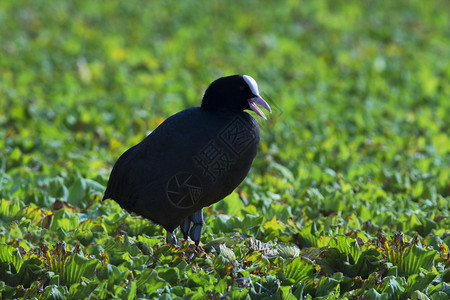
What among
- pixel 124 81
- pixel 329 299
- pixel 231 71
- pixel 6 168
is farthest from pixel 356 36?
pixel 329 299

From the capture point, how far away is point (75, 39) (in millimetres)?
10945

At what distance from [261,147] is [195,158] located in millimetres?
3079

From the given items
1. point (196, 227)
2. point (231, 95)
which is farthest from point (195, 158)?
point (196, 227)

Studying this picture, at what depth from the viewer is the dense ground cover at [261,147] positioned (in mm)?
3910

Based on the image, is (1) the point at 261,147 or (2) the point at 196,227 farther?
(1) the point at 261,147

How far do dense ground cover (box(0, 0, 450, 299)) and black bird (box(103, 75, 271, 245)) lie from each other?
263 millimetres

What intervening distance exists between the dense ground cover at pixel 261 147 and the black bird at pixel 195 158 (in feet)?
0.86

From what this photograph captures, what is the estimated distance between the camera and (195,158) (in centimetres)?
407

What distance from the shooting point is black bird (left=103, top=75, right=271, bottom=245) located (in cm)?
408

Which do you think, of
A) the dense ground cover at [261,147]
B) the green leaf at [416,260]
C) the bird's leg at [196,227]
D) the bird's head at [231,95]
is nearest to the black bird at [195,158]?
the bird's head at [231,95]

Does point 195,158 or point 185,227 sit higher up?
point 195,158

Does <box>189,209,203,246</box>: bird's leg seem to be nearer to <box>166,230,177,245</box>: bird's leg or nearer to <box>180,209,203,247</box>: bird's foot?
<box>180,209,203,247</box>: bird's foot

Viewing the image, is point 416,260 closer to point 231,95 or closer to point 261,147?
point 231,95

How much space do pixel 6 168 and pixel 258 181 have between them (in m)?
2.23
